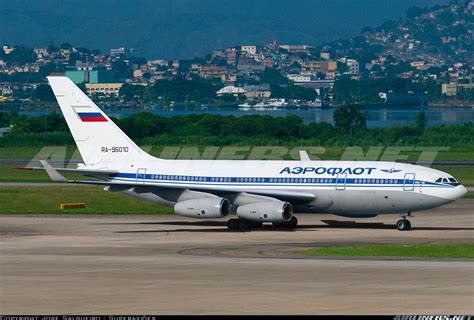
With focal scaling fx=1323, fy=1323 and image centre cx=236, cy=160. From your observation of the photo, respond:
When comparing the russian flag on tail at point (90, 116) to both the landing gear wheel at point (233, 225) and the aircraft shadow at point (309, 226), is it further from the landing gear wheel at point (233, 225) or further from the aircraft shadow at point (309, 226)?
the landing gear wheel at point (233, 225)

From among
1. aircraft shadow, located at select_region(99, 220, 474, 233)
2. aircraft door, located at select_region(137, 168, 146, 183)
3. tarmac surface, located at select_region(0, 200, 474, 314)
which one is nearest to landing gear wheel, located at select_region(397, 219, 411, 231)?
tarmac surface, located at select_region(0, 200, 474, 314)

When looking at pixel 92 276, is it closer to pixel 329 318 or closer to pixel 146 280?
pixel 146 280

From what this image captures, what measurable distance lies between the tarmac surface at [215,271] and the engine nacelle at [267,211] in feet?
2.89

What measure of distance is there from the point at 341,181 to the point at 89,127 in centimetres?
1602

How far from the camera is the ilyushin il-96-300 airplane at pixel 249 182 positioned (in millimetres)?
72375

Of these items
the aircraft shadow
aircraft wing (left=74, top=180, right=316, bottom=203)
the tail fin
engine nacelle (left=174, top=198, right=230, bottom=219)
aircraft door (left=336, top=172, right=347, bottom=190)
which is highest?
the tail fin

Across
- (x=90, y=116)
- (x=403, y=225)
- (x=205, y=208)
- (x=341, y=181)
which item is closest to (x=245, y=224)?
(x=205, y=208)

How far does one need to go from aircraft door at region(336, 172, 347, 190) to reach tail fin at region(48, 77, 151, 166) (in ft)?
40.2

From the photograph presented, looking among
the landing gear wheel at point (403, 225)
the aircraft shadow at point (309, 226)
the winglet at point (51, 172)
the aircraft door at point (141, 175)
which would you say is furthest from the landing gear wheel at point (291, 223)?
the winglet at point (51, 172)

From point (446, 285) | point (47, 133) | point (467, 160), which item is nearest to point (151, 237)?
point (446, 285)

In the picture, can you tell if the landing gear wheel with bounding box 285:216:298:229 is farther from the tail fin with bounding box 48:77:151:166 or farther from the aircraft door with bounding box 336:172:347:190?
the tail fin with bounding box 48:77:151:166

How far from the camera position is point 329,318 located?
36781 millimetres

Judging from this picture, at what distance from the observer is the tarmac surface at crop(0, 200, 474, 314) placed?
40.4m

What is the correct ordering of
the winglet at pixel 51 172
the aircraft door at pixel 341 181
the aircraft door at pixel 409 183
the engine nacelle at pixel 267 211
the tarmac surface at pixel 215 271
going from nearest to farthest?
the tarmac surface at pixel 215 271 → the winglet at pixel 51 172 → the engine nacelle at pixel 267 211 → the aircraft door at pixel 409 183 → the aircraft door at pixel 341 181
